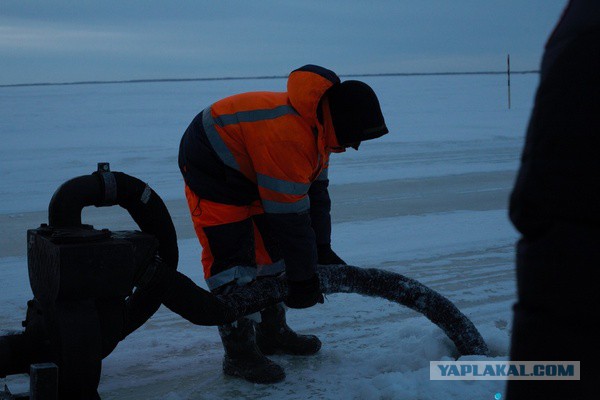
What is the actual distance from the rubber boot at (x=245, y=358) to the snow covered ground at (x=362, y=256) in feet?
0.17

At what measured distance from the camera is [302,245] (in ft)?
9.45

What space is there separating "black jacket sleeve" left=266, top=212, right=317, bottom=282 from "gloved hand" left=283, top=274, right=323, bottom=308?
4cm

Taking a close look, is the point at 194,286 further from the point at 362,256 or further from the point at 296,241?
the point at 362,256

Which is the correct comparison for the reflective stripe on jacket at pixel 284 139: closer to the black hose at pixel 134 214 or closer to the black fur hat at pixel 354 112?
the black fur hat at pixel 354 112

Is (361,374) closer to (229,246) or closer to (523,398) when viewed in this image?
(229,246)

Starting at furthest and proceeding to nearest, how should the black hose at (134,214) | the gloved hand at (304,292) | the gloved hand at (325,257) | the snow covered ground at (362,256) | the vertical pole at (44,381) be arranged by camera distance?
the gloved hand at (325,257), the snow covered ground at (362,256), the gloved hand at (304,292), the black hose at (134,214), the vertical pole at (44,381)

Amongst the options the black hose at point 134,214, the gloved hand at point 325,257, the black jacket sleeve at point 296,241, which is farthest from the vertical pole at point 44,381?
the gloved hand at point 325,257

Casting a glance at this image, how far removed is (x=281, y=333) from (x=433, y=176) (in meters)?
5.35

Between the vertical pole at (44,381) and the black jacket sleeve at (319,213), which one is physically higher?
the black jacket sleeve at (319,213)

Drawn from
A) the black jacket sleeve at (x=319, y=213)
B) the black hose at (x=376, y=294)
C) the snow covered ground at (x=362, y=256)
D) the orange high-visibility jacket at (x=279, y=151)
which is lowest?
the snow covered ground at (x=362, y=256)

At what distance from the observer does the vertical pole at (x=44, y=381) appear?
89.6 inches

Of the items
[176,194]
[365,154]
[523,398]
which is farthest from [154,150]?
[523,398]

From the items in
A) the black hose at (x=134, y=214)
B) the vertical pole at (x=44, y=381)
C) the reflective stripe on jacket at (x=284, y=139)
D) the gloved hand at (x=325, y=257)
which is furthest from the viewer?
the gloved hand at (x=325, y=257)

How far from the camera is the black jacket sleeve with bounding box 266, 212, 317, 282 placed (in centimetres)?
286
